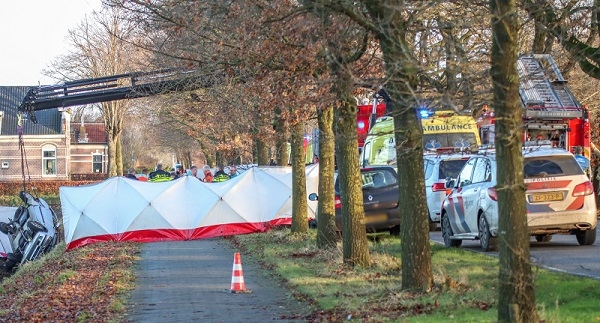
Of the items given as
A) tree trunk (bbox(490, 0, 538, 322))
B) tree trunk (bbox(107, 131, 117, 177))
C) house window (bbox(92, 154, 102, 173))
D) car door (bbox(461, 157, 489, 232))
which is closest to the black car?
car door (bbox(461, 157, 489, 232))

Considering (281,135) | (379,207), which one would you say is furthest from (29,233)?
(379,207)

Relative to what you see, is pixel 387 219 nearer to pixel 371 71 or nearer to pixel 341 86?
pixel 371 71

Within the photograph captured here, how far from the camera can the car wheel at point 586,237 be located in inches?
631

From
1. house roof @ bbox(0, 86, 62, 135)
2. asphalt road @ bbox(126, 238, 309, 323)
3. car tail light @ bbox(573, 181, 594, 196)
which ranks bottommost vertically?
asphalt road @ bbox(126, 238, 309, 323)

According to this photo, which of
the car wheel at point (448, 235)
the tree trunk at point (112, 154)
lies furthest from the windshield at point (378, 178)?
the tree trunk at point (112, 154)

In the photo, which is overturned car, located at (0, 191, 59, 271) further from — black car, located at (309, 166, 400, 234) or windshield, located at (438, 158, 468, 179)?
windshield, located at (438, 158, 468, 179)

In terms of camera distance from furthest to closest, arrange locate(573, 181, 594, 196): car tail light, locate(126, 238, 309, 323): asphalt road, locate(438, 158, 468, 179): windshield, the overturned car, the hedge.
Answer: the hedge → the overturned car → locate(438, 158, 468, 179): windshield → locate(573, 181, 594, 196): car tail light → locate(126, 238, 309, 323): asphalt road

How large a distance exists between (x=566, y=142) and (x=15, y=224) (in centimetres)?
1693

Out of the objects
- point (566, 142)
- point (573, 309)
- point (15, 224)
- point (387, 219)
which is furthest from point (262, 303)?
point (15, 224)

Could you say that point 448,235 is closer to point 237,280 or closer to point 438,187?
point 438,187

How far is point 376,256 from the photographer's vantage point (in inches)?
604

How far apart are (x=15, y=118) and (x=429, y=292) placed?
64735 millimetres

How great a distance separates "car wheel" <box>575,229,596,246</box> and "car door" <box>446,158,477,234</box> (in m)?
1.97

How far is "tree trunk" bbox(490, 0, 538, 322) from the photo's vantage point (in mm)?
7719
